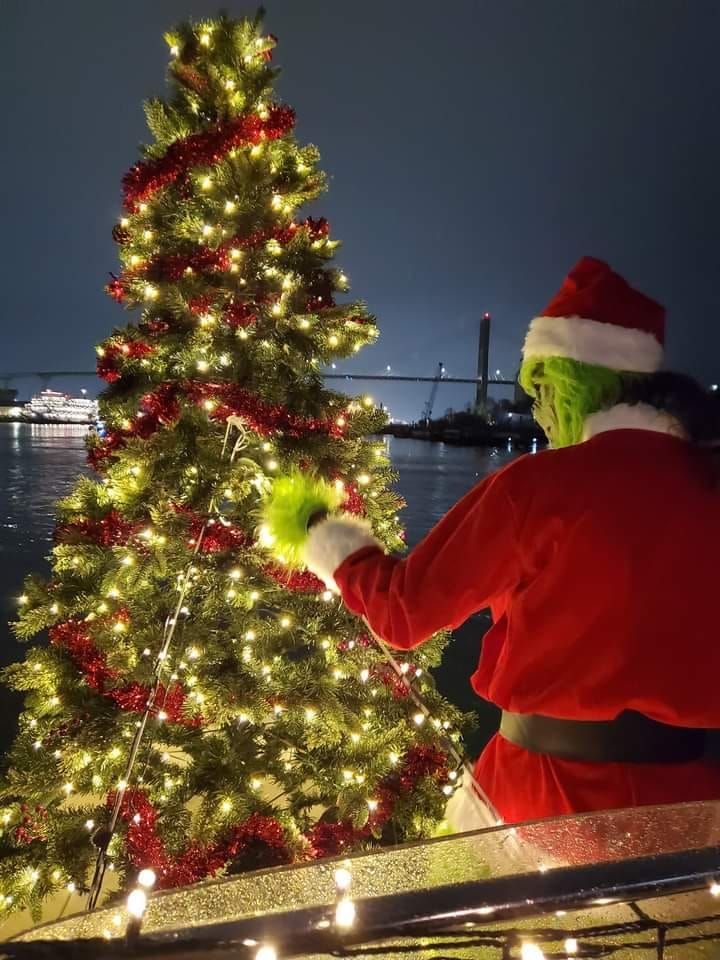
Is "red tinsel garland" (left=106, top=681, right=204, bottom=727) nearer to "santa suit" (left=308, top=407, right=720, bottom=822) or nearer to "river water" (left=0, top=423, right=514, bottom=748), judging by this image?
"santa suit" (left=308, top=407, right=720, bottom=822)

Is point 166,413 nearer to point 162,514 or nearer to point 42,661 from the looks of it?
point 162,514

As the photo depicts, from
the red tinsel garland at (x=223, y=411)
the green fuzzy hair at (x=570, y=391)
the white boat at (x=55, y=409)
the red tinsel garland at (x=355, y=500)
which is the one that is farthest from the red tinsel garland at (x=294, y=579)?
the white boat at (x=55, y=409)

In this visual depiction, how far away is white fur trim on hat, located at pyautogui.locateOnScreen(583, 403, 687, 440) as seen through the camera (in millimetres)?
1119

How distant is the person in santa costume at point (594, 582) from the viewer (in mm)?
989

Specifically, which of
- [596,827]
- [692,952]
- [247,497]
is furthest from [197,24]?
[692,952]

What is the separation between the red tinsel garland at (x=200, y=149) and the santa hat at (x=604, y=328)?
1.24 m

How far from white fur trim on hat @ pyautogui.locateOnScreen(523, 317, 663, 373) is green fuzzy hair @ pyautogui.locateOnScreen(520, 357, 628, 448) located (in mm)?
16

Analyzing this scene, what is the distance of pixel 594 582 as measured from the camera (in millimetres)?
994

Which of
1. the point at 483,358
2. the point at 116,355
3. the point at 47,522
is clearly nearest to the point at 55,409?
the point at 483,358

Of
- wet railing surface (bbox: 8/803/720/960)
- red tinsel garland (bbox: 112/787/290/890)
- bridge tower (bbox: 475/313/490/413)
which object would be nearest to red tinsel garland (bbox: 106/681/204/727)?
red tinsel garland (bbox: 112/787/290/890)

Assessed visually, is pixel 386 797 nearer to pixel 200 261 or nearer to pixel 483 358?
pixel 200 261

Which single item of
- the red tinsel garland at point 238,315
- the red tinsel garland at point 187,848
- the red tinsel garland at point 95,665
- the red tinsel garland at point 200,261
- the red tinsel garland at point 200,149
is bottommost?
the red tinsel garland at point 187,848

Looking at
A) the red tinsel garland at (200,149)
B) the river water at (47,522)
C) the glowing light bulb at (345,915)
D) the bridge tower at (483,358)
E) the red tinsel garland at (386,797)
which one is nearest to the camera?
the glowing light bulb at (345,915)

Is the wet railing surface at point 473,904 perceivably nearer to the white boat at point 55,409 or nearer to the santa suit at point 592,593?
the santa suit at point 592,593
